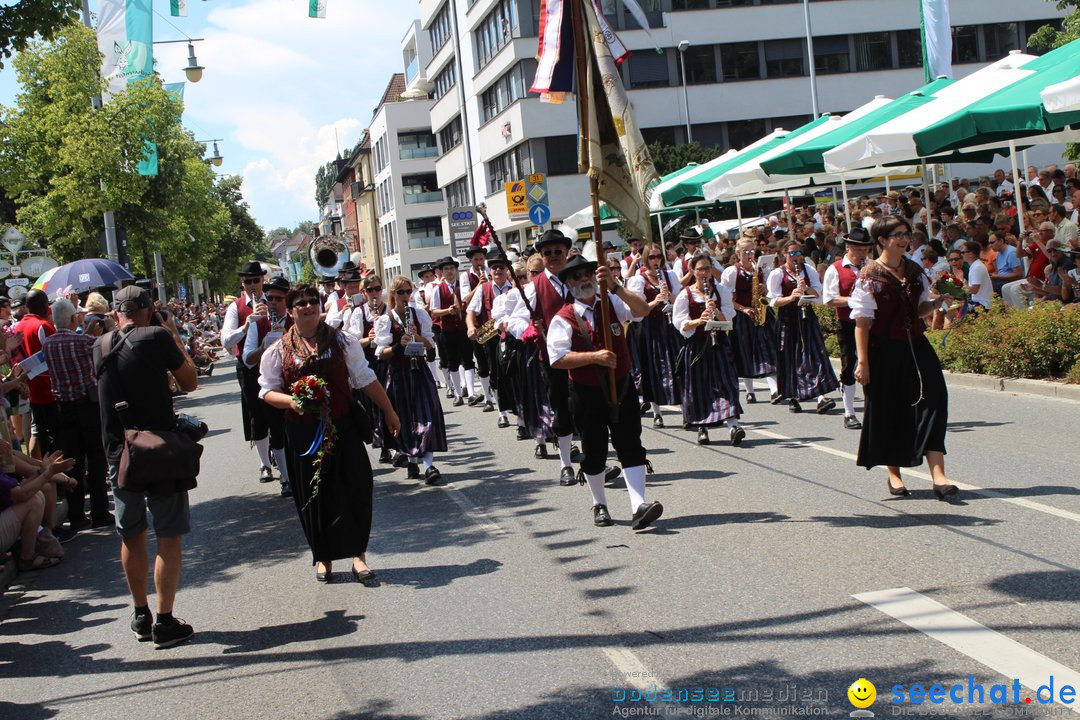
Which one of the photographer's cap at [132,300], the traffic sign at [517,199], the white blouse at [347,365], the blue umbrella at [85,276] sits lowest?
the white blouse at [347,365]

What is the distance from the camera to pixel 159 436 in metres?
6.21

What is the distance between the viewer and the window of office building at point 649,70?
45562mm

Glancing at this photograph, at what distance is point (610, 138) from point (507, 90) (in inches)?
1575

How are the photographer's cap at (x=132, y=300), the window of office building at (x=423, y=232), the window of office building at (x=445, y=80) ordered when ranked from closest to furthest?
the photographer's cap at (x=132, y=300), the window of office building at (x=445, y=80), the window of office building at (x=423, y=232)

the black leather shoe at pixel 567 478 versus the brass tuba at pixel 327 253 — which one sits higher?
the brass tuba at pixel 327 253

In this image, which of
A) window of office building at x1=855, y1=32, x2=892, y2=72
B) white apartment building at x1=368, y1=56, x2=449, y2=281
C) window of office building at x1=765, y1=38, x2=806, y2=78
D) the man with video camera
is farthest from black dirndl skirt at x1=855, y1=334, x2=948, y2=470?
white apartment building at x1=368, y1=56, x2=449, y2=281

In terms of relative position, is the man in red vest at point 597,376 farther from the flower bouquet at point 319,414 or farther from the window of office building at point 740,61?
the window of office building at point 740,61

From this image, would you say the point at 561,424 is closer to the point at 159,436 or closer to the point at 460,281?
the point at 159,436

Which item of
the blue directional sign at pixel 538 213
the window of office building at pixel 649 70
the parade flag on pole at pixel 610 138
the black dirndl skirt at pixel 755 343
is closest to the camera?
the parade flag on pole at pixel 610 138

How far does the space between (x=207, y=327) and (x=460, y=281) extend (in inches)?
1371

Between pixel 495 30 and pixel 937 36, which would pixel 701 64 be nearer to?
pixel 495 30

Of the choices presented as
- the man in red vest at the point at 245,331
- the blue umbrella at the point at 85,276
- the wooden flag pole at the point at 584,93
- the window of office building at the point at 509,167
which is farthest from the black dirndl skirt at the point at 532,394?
the window of office building at the point at 509,167

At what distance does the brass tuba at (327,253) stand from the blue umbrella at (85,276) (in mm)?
5099

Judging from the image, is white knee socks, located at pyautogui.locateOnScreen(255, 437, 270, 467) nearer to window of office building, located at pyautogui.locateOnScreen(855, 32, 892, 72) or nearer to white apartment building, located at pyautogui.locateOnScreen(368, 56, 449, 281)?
window of office building, located at pyautogui.locateOnScreen(855, 32, 892, 72)
